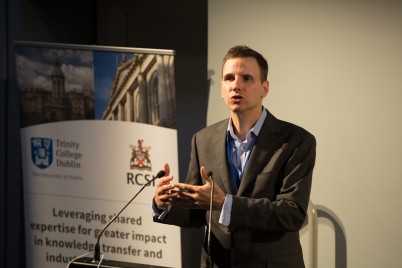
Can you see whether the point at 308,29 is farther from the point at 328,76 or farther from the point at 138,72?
the point at 138,72

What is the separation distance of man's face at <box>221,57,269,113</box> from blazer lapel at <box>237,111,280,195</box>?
0.08 meters

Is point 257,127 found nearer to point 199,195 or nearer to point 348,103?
point 199,195

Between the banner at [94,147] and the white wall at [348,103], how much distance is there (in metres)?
0.71

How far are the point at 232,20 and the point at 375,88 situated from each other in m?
0.95

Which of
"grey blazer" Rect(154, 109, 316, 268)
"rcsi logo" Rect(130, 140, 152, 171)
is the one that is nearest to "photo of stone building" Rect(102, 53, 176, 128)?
A: "rcsi logo" Rect(130, 140, 152, 171)

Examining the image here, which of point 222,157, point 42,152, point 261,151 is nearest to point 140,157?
point 42,152

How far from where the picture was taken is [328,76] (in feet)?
12.1

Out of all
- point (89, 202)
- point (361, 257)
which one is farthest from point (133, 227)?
point (361, 257)

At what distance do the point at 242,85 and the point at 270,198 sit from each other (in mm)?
437

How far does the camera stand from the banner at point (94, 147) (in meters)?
3.74

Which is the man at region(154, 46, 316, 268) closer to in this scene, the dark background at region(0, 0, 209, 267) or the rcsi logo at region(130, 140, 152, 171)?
the rcsi logo at region(130, 140, 152, 171)

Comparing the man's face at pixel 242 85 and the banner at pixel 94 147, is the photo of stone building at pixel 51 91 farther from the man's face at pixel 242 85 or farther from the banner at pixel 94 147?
the man's face at pixel 242 85

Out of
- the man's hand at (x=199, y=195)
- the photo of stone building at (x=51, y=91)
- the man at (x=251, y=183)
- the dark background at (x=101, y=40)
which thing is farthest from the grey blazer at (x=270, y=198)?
the dark background at (x=101, y=40)

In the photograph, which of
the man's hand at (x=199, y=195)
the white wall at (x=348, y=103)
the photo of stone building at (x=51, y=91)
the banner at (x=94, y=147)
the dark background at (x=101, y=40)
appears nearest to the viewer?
the man's hand at (x=199, y=195)
